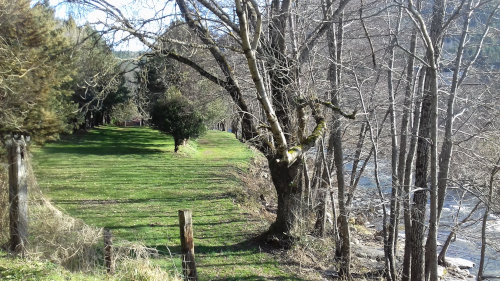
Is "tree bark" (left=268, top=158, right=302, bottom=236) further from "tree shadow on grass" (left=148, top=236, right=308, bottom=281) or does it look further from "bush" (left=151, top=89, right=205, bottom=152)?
"bush" (left=151, top=89, right=205, bottom=152)

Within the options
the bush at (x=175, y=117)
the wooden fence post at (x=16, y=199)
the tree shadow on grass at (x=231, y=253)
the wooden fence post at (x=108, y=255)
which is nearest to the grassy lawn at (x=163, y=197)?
the tree shadow on grass at (x=231, y=253)

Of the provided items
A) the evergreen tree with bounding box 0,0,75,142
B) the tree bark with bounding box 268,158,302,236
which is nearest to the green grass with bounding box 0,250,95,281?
the tree bark with bounding box 268,158,302,236

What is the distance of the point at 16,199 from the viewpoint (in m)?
6.04

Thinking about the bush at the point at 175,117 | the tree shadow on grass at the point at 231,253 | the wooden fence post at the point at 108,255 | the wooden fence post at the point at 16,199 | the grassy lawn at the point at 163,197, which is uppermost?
the bush at the point at 175,117

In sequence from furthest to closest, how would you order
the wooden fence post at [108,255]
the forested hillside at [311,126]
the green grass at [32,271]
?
the forested hillside at [311,126]
the wooden fence post at [108,255]
the green grass at [32,271]

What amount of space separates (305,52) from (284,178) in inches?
Result: 104

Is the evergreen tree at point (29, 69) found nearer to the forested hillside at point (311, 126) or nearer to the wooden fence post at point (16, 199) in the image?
the forested hillside at point (311, 126)

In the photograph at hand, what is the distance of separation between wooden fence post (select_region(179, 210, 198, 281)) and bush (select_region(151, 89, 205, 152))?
16.3 m

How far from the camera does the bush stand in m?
22.5

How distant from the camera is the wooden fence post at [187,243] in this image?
606 cm

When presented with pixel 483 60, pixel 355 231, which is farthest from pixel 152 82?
pixel 483 60

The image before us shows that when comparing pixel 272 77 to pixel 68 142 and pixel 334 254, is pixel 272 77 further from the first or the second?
pixel 68 142

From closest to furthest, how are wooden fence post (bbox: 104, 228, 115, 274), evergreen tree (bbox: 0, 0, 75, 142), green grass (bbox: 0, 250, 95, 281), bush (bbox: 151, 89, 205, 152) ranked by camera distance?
green grass (bbox: 0, 250, 95, 281), wooden fence post (bbox: 104, 228, 115, 274), evergreen tree (bbox: 0, 0, 75, 142), bush (bbox: 151, 89, 205, 152)

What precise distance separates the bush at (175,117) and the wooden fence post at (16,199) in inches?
Result: 631
